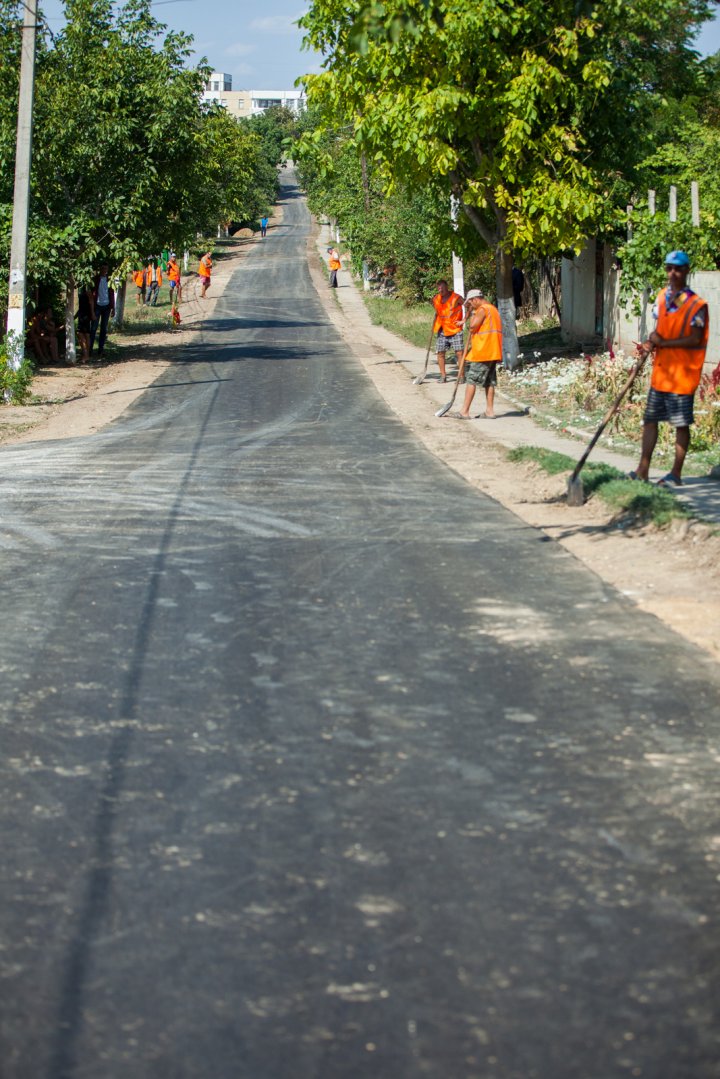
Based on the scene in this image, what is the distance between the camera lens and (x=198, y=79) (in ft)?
84.7

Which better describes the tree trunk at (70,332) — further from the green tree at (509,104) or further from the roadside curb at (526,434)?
the green tree at (509,104)

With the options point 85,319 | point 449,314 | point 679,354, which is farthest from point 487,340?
point 85,319

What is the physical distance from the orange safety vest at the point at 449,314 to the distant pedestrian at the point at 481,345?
3910 mm

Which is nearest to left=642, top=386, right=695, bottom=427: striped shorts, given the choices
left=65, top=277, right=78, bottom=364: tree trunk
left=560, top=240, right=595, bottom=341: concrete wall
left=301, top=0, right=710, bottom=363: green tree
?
left=301, top=0, right=710, bottom=363: green tree

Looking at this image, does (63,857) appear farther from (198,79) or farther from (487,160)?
(198,79)

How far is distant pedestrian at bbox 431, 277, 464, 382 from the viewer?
20594 millimetres

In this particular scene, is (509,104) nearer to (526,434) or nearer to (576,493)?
(526,434)

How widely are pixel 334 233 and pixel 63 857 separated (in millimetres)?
83371

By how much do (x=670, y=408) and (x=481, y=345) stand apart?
6.30m

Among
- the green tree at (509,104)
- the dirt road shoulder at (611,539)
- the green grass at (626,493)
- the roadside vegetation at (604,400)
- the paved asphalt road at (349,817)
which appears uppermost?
the green tree at (509,104)

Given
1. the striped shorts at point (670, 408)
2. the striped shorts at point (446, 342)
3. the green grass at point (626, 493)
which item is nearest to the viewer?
the green grass at point (626, 493)

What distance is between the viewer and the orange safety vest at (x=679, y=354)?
9.84 meters

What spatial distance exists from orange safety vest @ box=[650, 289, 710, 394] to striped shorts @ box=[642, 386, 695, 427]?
0.17ft

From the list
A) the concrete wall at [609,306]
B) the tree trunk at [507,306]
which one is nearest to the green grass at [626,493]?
the concrete wall at [609,306]
